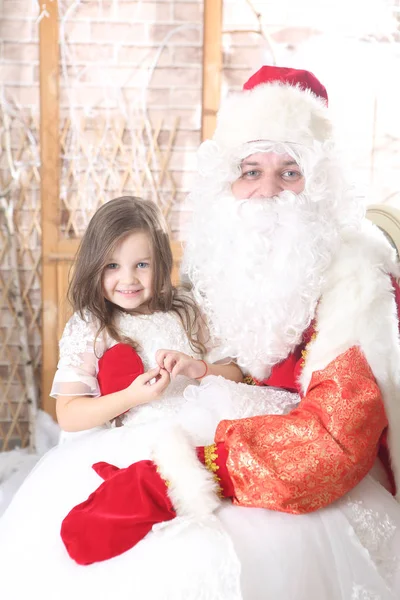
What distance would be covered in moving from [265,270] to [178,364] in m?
0.26

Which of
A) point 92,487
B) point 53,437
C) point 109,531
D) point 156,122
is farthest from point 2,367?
point 109,531

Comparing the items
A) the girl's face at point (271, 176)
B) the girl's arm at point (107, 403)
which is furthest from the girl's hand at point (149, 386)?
the girl's face at point (271, 176)

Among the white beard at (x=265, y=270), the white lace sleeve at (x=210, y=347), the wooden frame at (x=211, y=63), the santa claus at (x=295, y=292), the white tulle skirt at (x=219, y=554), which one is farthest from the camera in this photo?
the wooden frame at (x=211, y=63)

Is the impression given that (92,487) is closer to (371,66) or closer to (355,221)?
(355,221)

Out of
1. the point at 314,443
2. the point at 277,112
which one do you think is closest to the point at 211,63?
the point at 277,112

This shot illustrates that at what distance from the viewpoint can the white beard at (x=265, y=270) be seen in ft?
4.23

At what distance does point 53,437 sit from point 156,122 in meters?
1.42

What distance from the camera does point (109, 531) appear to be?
3.27 ft

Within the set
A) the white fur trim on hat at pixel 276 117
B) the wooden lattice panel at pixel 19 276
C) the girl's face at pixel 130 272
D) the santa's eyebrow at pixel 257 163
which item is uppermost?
the white fur trim on hat at pixel 276 117

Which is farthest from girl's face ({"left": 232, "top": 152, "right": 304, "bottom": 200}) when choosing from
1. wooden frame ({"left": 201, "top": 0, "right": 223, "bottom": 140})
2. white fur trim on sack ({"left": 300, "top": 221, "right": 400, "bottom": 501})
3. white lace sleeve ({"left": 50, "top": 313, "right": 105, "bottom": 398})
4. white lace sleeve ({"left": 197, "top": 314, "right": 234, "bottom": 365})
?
wooden frame ({"left": 201, "top": 0, "right": 223, "bottom": 140})

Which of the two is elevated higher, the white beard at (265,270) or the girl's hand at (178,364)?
the white beard at (265,270)

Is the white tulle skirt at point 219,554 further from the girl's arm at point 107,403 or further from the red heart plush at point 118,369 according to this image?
the red heart plush at point 118,369

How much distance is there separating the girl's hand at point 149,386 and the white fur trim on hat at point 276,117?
53cm

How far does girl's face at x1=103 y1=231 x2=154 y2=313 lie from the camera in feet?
4.86
